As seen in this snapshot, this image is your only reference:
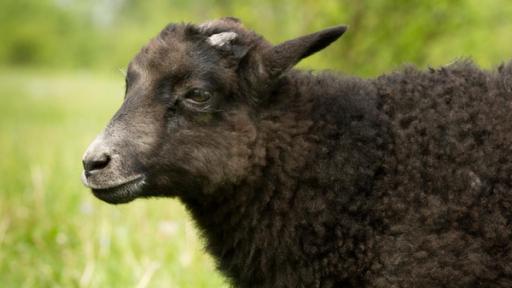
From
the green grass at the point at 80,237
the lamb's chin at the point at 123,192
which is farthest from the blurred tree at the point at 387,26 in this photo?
the lamb's chin at the point at 123,192

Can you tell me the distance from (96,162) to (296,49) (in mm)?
1514

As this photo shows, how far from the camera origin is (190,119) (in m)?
5.12

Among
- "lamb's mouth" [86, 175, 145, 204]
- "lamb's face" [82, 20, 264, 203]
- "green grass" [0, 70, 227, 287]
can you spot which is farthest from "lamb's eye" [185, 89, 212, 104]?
"green grass" [0, 70, 227, 287]

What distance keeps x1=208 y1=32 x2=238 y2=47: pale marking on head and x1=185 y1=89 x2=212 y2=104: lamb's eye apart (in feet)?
1.17

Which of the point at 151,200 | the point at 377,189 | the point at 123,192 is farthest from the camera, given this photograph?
the point at 151,200

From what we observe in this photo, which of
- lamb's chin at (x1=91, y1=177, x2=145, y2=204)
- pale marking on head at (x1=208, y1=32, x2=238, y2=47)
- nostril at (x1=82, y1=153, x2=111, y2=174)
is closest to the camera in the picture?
nostril at (x1=82, y1=153, x2=111, y2=174)

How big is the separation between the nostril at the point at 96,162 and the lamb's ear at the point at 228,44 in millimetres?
1054

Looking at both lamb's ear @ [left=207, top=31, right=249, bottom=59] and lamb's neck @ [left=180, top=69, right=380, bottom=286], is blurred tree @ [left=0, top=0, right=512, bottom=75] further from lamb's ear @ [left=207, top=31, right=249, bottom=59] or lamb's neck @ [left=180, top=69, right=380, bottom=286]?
lamb's ear @ [left=207, top=31, right=249, bottom=59]

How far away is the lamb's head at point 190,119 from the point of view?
5.05 meters

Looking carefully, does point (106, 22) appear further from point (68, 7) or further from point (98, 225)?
point (98, 225)

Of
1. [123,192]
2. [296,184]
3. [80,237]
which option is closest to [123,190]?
[123,192]

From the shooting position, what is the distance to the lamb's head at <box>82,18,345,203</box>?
16.6ft

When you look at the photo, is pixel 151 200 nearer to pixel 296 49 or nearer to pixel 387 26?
pixel 387 26

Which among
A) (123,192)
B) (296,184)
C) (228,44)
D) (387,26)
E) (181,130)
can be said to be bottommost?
(123,192)
